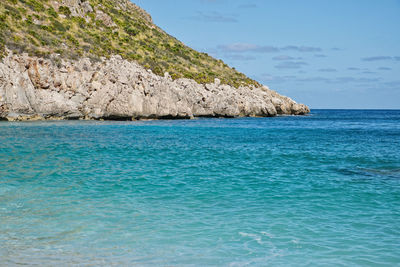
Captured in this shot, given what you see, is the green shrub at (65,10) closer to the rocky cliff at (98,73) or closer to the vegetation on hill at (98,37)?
the vegetation on hill at (98,37)

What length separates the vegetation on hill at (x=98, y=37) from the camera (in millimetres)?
60094

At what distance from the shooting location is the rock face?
50312mm

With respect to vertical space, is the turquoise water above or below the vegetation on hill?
below

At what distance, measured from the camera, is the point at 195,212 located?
11.3 meters

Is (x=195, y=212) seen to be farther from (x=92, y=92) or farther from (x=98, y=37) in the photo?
(x=98, y=37)

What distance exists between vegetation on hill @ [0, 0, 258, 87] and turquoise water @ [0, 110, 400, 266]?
140ft

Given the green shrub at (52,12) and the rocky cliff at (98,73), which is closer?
the rocky cliff at (98,73)

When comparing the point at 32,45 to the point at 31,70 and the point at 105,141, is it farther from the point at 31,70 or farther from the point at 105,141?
the point at 105,141

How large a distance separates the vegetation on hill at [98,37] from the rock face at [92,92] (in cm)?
332

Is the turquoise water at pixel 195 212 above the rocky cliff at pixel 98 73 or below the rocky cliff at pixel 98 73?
below

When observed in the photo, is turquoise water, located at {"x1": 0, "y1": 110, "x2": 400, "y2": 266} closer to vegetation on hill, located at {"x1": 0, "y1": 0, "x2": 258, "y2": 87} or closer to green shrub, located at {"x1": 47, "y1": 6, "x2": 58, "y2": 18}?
vegetation on hill, located at {"x1": 0, "y1": 0, "x2": 258, "y2": 87}

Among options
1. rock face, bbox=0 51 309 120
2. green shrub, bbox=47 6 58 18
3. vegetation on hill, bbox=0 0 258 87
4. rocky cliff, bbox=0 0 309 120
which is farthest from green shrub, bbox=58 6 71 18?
rock face, bbox=0 51 309 120

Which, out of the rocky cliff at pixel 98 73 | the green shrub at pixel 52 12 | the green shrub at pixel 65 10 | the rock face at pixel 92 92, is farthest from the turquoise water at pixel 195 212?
the green shrub at pixel 65 10

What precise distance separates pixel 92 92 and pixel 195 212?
49.5m
